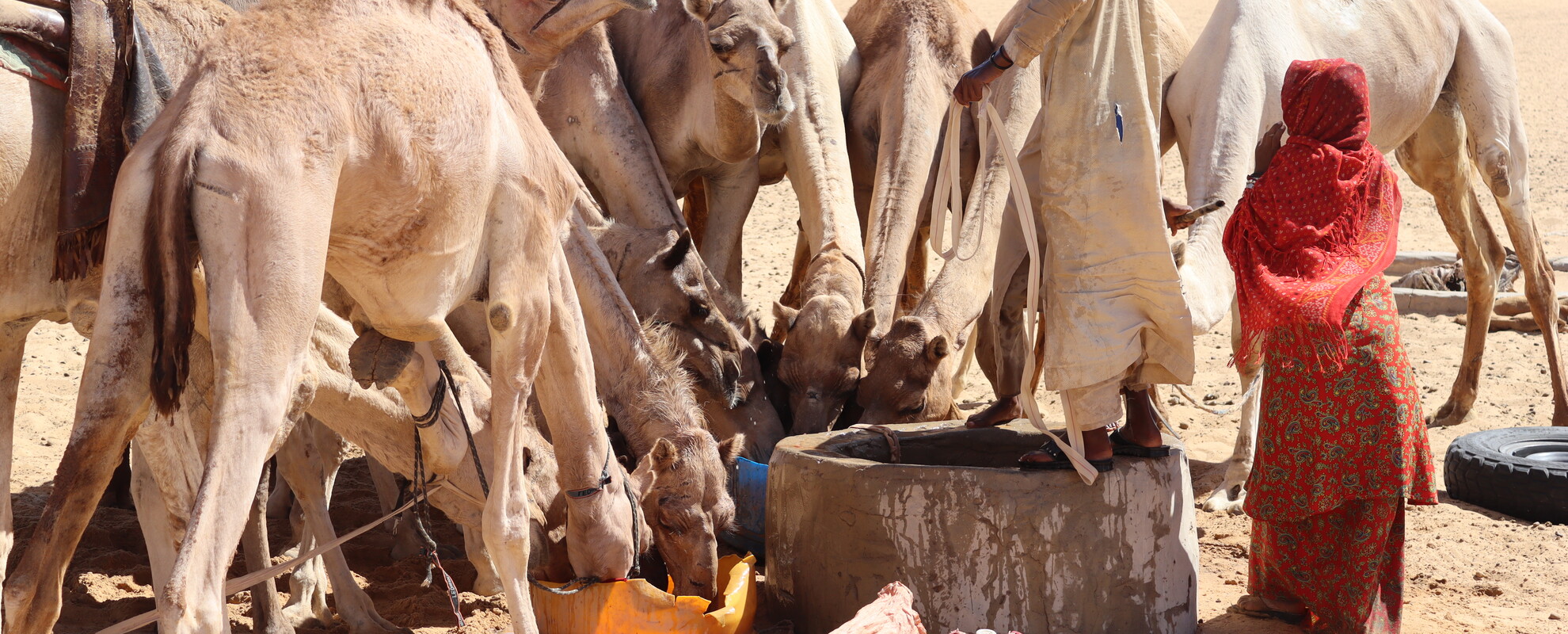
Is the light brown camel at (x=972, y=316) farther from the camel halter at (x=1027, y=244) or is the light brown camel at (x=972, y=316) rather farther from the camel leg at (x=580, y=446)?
the camel leg at (x=580, y=446)

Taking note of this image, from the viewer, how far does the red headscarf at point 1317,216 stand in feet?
15.4

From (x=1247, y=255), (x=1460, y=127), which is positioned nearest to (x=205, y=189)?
(x=1247, y=255)

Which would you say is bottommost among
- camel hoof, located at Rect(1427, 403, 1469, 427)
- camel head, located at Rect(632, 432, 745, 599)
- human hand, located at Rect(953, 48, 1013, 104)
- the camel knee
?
camel hoof, located at Rect(1427, 403, 1469, 427)

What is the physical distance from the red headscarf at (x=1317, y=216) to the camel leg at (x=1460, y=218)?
13.7 ft

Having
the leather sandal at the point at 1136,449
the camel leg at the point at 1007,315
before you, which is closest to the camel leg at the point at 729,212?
the camel leg at the point at 1007,315

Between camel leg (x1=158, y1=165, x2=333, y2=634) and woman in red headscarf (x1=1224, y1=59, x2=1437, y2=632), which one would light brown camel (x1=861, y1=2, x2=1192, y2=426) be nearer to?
woman in red headscarf (x1=1224, y1=59, x2=1437, y2=632)

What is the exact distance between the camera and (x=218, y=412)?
113 inches

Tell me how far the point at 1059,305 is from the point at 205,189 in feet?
8.74

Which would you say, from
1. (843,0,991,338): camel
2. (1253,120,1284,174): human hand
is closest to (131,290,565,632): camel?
(843,0,991,338): camel

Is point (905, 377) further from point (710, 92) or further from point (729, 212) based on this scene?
point (729, 212)

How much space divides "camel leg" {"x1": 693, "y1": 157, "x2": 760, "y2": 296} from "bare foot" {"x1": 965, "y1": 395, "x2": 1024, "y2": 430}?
9.91 feet

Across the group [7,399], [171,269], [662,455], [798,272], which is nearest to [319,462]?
[7,399]

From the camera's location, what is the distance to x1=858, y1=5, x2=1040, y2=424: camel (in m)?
6.15

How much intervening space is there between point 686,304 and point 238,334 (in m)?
3.54
